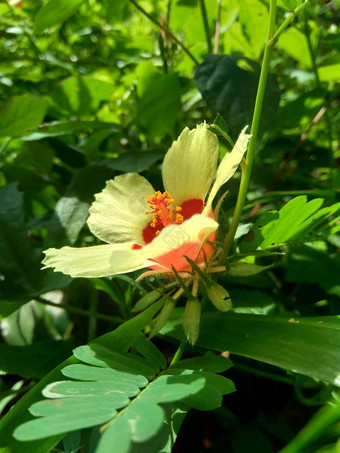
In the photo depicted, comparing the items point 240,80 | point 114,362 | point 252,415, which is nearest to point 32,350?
point 114,362

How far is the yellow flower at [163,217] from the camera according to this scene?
421 mm

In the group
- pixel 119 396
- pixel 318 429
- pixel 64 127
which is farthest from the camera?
pixel 64 127

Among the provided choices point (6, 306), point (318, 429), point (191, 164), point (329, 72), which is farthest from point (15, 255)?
point (329, 72)

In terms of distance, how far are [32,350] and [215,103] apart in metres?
0.43

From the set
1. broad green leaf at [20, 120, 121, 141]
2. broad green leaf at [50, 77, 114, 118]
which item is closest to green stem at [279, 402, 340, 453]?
broad green leaf at [20, 120, 121, 141]

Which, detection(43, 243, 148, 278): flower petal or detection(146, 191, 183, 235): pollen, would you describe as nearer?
detection(43, 243, 148, 278): flower petal

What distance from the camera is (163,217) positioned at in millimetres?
535

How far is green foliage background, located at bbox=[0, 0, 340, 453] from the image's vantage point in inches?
15.7

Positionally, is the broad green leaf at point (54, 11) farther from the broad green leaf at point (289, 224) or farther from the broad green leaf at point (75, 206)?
the broad green leaf at point (289, 224)

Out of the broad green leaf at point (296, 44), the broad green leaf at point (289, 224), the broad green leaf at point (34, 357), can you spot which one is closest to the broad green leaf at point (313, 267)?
the broad green leaf at point (289, 224)

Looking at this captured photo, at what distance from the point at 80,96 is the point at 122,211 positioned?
501mm

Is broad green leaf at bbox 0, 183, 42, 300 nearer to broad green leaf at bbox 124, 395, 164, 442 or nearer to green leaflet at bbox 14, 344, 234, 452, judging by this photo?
green leaflet at bbox 14, 344, 234, 452

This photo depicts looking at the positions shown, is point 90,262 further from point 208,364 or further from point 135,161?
point 135,161

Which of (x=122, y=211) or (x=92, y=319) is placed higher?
(x=122, y=211)
